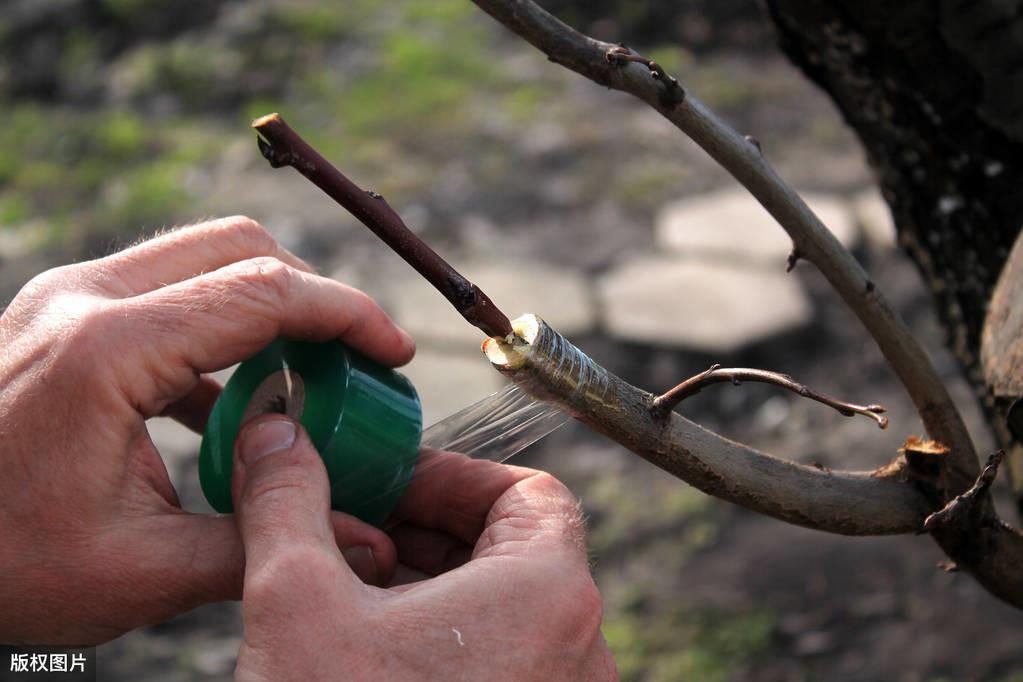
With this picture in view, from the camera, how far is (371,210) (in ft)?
3.53

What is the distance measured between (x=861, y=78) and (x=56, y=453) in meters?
1.21

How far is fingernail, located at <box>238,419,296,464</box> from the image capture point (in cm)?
127

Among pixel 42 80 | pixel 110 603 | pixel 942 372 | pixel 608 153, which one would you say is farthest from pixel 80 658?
pixel 42 80

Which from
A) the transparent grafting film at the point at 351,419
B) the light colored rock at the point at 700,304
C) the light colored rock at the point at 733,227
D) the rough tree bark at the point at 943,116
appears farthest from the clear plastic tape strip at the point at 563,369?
the light colored rock at the point at 733,227

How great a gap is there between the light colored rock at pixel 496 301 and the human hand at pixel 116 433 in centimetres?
263

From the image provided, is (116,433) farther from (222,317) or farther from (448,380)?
(448,380)

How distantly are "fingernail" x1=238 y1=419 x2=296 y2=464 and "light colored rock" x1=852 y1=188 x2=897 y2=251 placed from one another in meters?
3.38

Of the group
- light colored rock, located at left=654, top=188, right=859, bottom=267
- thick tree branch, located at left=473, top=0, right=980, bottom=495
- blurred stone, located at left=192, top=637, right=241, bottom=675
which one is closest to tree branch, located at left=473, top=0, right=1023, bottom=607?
thick tree branch, located at left=473, top=0, right=980, bottom=495

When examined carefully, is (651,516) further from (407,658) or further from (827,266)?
(407,658)

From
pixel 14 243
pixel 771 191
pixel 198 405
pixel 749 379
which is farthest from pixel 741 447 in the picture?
pixel 14 243

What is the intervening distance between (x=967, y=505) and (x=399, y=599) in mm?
619

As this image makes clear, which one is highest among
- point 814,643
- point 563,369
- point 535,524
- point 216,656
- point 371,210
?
point 371,210

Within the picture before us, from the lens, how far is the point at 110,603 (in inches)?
51.5

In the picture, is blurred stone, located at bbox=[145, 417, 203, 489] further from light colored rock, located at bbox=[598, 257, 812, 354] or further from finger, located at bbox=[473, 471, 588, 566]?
finger, located at bbox=[473, 471, 588, 566]
